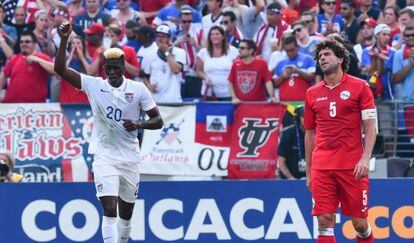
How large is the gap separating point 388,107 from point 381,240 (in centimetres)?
329

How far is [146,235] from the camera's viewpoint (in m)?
15.0

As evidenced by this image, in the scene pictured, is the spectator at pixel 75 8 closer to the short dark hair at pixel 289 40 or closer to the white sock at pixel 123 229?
the short dark hair at pixel 289 40

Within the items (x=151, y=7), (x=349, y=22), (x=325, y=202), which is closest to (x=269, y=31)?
(x=349, y=22)

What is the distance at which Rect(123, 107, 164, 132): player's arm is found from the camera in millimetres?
13172

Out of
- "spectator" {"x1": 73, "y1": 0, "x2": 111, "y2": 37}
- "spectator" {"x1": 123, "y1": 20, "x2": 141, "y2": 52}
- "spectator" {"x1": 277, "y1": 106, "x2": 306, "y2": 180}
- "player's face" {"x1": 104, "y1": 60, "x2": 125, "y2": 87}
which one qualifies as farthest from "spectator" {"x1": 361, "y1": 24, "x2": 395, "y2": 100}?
"player's face" {"x1": 104, "y1": 60, "x2": 125, "y2": 87}

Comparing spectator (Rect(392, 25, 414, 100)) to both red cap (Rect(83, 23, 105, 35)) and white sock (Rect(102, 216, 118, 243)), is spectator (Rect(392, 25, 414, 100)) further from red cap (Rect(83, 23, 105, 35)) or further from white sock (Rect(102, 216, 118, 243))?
white sock (Rect(102, 216, 118, 243))

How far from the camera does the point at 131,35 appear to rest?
64.7 ft

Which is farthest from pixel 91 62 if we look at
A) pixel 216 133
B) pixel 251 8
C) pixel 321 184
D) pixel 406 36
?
pixel 321 184

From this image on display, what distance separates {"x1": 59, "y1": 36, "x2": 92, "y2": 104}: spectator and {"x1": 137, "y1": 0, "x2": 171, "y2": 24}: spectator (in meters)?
3.06

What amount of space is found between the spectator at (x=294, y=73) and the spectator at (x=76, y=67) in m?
2.94

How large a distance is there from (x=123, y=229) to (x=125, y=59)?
4982mm

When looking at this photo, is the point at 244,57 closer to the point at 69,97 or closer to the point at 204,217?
the point at 69,97

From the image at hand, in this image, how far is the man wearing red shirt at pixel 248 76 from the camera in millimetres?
18312

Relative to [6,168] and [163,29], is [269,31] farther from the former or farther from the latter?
[6,168]
